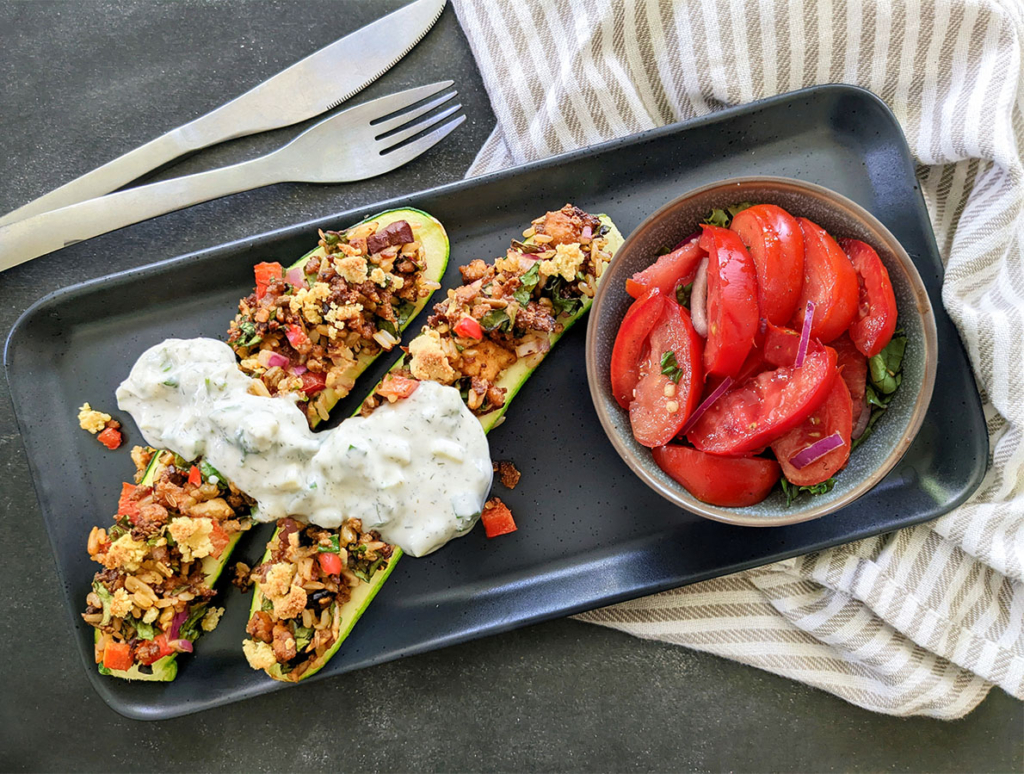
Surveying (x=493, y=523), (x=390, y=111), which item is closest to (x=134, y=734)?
(x=493, y=523)

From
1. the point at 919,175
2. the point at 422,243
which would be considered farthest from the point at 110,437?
the point at 919,175

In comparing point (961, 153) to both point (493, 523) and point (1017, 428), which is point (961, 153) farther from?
point (493, 523)

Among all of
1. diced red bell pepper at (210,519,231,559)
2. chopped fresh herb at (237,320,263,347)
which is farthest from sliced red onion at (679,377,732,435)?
diced red bell pepper at (210,519,231,559)

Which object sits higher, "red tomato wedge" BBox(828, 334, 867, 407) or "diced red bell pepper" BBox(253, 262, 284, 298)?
"diced red bell pepper" BBox(253, 262, 284, 298)

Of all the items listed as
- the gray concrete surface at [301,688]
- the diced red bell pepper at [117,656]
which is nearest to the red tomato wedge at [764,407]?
the gray concrete surface at [301,688]

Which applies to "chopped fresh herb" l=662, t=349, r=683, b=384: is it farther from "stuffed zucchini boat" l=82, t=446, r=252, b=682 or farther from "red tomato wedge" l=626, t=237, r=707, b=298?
"stuffed zucchini boat" l=82, t=446, r=252, b=682

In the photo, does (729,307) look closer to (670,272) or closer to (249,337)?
(670,272)

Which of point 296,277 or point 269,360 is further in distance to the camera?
point 296,277
